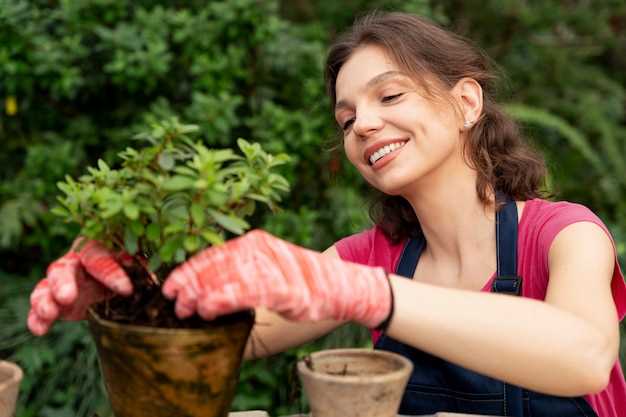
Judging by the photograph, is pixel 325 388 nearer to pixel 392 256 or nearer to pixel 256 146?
pixel 256 146

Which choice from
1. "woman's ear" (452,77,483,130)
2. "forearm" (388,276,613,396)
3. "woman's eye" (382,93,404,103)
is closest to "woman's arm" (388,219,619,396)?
"forearm" (388,276,613,396)

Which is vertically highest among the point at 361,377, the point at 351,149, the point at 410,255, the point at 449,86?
the point at 449,86

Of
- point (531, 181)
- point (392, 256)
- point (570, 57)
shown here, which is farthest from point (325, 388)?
point (570, 57)

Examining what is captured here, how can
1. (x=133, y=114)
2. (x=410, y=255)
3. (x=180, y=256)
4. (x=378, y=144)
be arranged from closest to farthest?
(x=180, y=256), (x=378, y=144), (x=410, y=255), (x=133, y=114)

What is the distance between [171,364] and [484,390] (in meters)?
0.86

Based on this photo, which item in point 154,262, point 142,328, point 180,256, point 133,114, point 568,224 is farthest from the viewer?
point 133,114

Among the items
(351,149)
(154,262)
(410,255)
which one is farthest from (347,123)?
(154,262)

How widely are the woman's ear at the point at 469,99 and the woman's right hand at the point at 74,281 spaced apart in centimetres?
107

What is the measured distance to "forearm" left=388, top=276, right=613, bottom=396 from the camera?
1.29 meters

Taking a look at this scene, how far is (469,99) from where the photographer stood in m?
2.01

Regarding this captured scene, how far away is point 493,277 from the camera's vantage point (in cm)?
185

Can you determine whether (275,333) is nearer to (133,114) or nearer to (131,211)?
(131,211)

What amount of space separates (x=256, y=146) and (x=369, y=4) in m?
2.65

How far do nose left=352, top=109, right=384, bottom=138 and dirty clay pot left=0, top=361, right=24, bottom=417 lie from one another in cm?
94
